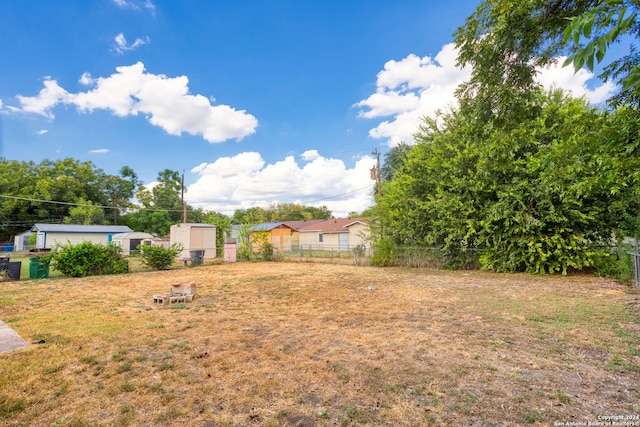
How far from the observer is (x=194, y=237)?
17359mm

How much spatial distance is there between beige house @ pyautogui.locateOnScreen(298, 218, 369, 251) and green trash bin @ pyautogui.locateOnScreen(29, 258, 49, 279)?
18.3 m

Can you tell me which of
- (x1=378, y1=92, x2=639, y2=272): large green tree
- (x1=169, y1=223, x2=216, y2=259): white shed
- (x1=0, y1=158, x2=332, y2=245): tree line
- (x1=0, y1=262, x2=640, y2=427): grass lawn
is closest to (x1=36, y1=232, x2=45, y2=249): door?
(x1=0, y1=158, x2=332, y2=245): tree line

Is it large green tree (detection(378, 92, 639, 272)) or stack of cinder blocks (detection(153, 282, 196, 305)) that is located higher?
large green tree (detection(378, 92, 639, 272))

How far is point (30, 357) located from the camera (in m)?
3.55

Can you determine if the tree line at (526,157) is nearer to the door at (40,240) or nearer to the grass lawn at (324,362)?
the grass lawn at (324,362)

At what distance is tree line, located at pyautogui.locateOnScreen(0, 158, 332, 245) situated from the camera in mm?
34625

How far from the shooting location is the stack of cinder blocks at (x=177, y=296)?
21.9 ft

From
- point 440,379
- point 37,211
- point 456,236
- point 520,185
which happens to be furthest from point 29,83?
point 37,211

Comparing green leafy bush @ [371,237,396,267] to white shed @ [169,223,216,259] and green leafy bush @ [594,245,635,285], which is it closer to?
green leafy bush @ [594,245,635,285]

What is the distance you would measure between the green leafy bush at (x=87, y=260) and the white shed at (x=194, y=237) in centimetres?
435

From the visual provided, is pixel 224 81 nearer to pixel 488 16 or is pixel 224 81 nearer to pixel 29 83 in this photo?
pixel 29 83

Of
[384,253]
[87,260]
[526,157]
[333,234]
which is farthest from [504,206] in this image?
[333,234]

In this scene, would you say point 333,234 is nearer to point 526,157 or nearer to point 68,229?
point 526,157

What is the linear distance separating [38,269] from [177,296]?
836 cm
